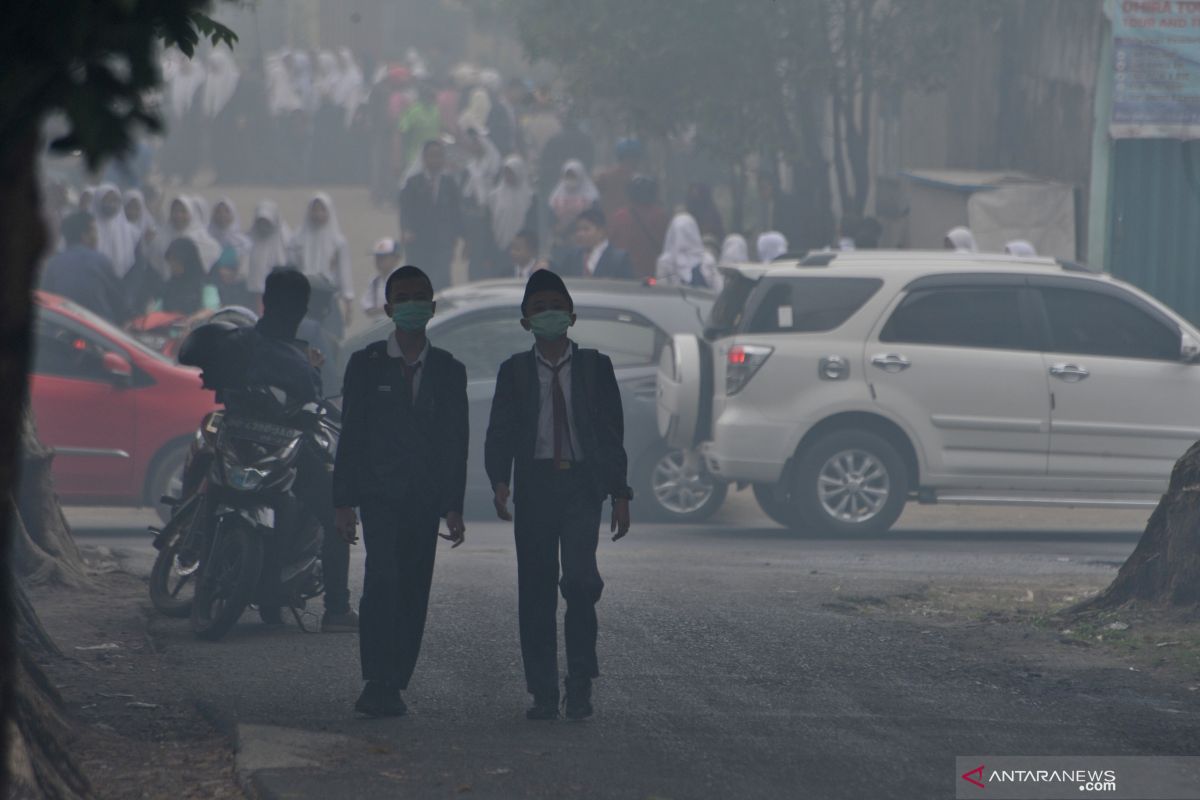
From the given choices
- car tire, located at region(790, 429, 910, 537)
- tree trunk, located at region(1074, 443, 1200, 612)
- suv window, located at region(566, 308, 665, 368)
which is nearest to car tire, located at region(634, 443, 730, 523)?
suv window, located at region(566, 308, 665, 368)

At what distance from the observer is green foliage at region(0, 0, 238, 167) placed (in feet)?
10.8

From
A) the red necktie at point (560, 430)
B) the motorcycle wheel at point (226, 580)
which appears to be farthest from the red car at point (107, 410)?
the red necktie at point (560, 430)

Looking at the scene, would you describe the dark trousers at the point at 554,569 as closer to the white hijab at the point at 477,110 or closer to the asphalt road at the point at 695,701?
the asphalt road at the point at 695,701

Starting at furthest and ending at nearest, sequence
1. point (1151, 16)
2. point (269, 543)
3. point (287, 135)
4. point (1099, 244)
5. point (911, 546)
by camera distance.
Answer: point (287, 135) < point (1099, 244) < point (1151, 16) < point (911, 546) < point (269, 543)

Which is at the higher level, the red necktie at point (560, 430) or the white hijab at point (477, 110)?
the white hijab at point (477, 110)

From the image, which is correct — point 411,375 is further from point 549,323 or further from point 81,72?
point 81,72

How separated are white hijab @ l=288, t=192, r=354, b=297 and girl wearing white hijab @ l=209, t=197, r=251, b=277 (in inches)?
18.7

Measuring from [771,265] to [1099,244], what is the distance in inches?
257

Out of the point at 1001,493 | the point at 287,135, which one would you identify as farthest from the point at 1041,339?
the point at 287,135

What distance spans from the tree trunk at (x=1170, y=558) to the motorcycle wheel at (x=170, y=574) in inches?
168

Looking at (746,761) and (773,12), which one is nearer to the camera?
(746,761)

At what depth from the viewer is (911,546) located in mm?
13109

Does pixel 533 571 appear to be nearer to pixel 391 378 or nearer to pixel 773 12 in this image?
pixel 391 378

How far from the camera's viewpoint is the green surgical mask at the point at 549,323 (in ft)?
22.7
